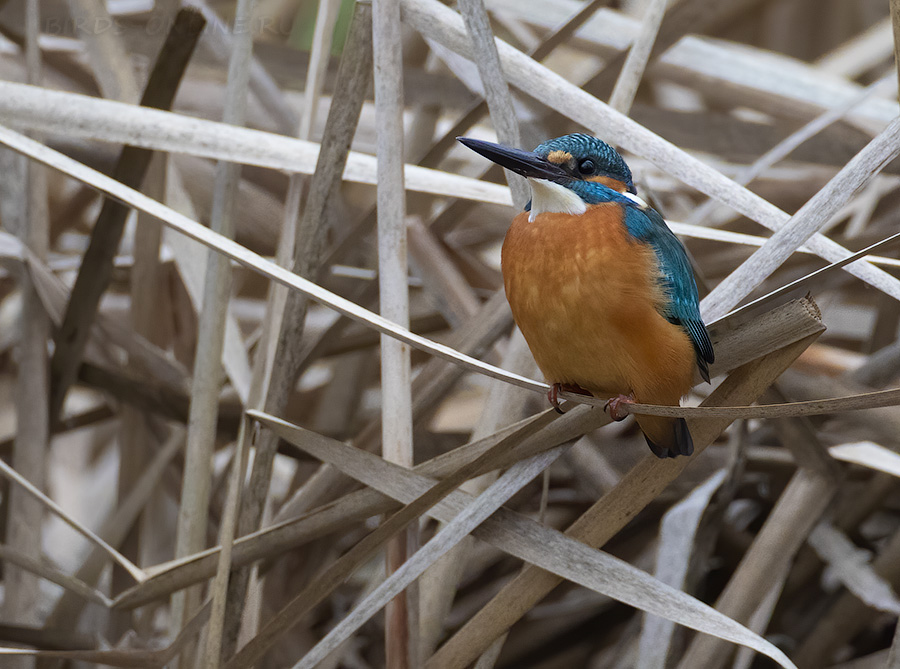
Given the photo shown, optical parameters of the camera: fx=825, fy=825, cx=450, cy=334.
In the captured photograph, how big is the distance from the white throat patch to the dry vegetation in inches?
6.6

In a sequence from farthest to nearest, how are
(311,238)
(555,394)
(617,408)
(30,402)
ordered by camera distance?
(30,402) < (311,238) < (555,394) < (617,408)

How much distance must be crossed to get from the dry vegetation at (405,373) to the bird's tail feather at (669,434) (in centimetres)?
5

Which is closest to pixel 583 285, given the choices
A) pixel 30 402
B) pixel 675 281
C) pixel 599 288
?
pixel 599 288

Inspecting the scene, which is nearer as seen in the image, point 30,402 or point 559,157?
point 559,157

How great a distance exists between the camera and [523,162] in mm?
1089

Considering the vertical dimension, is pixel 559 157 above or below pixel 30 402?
above

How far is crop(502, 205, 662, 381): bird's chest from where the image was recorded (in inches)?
41.8

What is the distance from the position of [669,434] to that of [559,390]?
0.17m

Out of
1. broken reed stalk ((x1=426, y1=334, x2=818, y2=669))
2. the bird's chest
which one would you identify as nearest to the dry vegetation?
broken reed stalk ((x1=426, y1=334, x2=818, y2=669))

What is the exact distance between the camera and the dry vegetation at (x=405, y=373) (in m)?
1.15

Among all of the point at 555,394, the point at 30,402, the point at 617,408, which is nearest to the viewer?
the point at 617,408

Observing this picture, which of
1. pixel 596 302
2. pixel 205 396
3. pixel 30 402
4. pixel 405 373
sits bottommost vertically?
pixel 30 402

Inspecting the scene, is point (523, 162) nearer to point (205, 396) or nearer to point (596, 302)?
point (596, 302)

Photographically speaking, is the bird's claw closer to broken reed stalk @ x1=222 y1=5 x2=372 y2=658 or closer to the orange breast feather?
the orange breast feather
